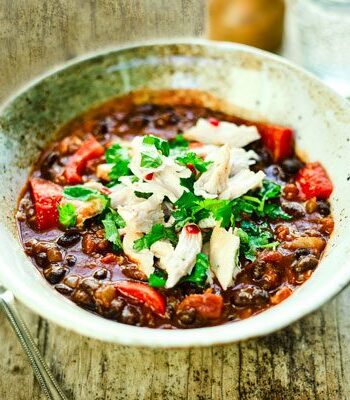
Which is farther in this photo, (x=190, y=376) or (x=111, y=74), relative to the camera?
(x=111, y=74)

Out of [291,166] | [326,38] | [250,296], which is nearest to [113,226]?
[250,296]

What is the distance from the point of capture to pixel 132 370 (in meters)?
3.64

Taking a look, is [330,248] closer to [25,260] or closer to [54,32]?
[25,260]

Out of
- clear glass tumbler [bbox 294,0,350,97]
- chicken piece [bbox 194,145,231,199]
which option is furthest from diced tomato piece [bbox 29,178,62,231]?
clear glass tumbler [bbox 294,0,350,97]

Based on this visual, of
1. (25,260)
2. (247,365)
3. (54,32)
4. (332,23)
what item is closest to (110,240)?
(25,260)

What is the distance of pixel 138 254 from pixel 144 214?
8.6 inches

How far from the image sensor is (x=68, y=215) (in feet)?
12.0

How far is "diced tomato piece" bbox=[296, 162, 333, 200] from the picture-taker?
3887 mm

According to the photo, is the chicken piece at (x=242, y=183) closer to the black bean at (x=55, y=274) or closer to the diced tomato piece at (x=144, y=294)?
the diced tomato piece at (x=144, y=294)

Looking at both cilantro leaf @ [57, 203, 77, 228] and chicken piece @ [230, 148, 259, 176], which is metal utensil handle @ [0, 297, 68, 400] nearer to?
cilantro leaf @ [57, 203, 77, 228]

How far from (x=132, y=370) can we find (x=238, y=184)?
1234 millimetres

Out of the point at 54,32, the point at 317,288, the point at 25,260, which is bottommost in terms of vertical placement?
the point at 25,260

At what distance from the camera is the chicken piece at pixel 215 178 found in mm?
3590

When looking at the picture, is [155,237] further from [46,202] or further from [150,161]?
[46,202]
